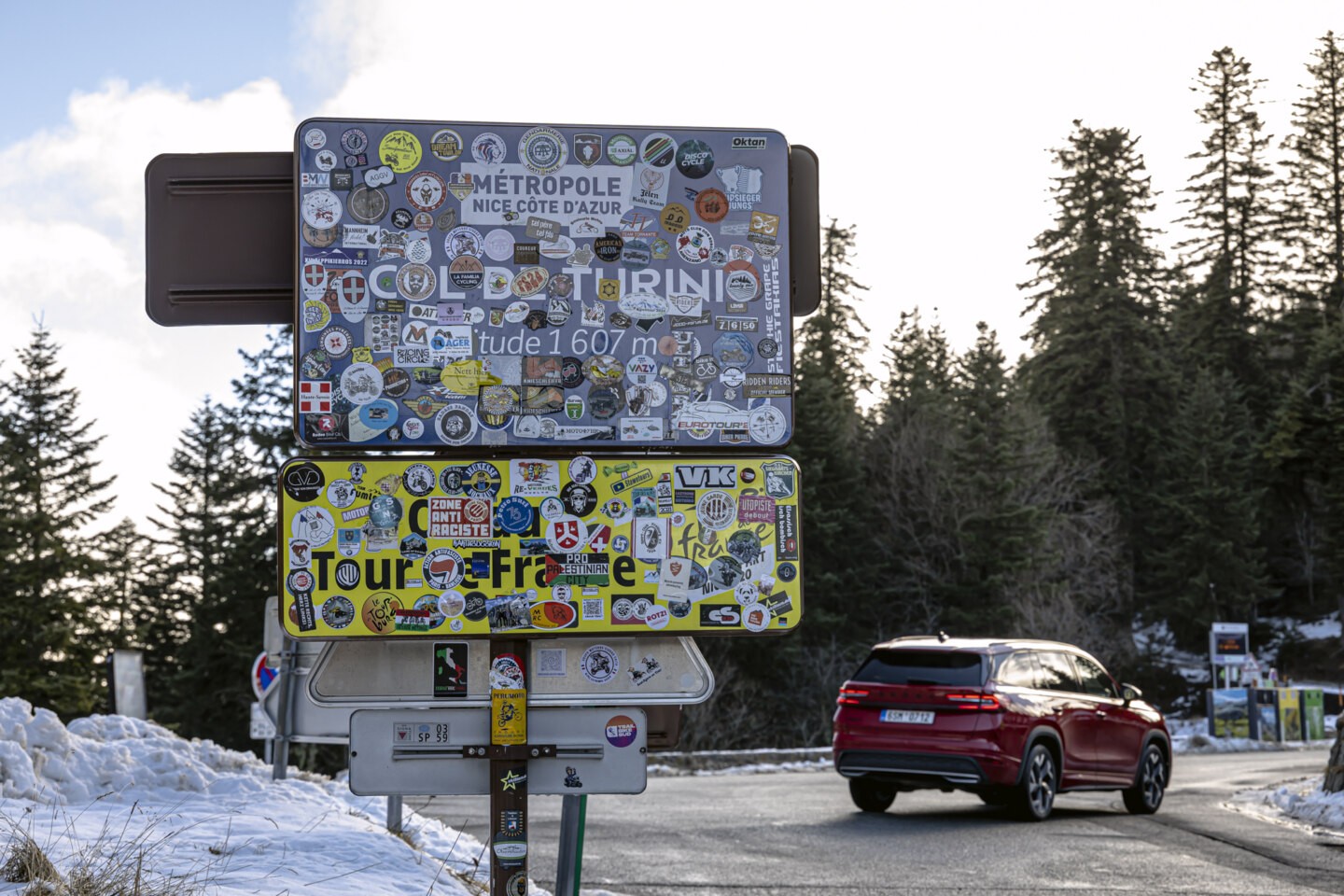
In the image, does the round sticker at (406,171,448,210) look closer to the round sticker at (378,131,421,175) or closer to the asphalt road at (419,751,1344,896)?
the round sticker at (378,131,421,175)

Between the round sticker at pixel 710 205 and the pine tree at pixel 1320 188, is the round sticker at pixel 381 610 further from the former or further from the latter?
the pine tree at pixel 1320 188

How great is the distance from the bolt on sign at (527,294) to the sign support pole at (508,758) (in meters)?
0.63

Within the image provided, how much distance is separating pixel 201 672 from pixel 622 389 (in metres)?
53.7

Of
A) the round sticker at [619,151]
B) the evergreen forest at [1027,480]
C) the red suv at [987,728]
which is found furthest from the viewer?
the evergreen forest at [1027,480]

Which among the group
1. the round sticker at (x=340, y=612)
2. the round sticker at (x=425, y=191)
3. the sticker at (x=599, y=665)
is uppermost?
the round sticker at (x=425, y=191)

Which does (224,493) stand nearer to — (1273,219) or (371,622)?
(1273,219)

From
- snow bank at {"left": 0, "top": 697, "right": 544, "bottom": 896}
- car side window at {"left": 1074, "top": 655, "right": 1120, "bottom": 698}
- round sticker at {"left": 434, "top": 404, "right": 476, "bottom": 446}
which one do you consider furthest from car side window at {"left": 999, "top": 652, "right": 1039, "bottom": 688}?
round sticker at {"left": 434, "top": 404, "right": 476, "bottom": 446}

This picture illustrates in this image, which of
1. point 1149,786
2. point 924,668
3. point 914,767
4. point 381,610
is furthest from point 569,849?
point 1149,786

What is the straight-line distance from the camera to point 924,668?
14.7 meters

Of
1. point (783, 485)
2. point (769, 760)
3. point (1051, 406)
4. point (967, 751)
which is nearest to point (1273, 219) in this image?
point (1051, 406)

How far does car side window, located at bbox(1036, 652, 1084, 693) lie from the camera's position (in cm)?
1515

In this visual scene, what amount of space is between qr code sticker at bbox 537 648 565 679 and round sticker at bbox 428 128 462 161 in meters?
1.44

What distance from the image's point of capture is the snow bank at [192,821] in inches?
250

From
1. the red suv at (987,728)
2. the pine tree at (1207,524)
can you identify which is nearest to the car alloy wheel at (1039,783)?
the red suv at (987,728)
